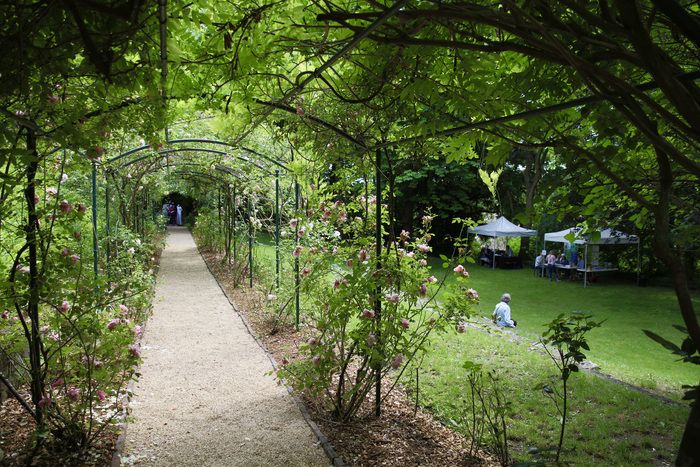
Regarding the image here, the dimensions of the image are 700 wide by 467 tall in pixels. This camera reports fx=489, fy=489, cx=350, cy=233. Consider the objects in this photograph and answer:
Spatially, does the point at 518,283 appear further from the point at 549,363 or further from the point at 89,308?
the point at 89,308

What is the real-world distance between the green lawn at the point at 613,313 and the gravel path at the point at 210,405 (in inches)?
150

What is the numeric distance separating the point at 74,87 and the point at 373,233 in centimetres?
291

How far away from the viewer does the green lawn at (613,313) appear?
6.58m

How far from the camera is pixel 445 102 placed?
8.38 ft

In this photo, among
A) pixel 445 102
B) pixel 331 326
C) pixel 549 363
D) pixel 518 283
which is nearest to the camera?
pixel 445 102

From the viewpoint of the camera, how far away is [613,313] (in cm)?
1103

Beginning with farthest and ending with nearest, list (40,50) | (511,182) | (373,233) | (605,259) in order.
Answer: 1. (511,182)
2. (605,259)
3. (373,233)
4. (40,50)

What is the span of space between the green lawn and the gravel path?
12.5 feet

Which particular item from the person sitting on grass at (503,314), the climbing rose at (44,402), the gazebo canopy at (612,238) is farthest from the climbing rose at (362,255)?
the gazebo canopy at (612,238)

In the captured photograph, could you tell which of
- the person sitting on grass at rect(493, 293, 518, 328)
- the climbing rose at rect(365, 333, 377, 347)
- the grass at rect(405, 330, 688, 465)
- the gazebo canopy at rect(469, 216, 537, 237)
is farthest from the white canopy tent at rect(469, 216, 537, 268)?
the climbing rose at rect(365, 333, 377, 347)

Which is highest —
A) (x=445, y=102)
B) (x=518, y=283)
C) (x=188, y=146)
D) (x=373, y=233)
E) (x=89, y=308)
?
(x=188, y=146)

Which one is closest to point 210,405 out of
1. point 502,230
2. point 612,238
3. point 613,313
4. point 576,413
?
point 576,413

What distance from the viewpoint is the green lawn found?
21.6 ft

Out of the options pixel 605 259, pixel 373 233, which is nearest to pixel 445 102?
pixel 373 233
